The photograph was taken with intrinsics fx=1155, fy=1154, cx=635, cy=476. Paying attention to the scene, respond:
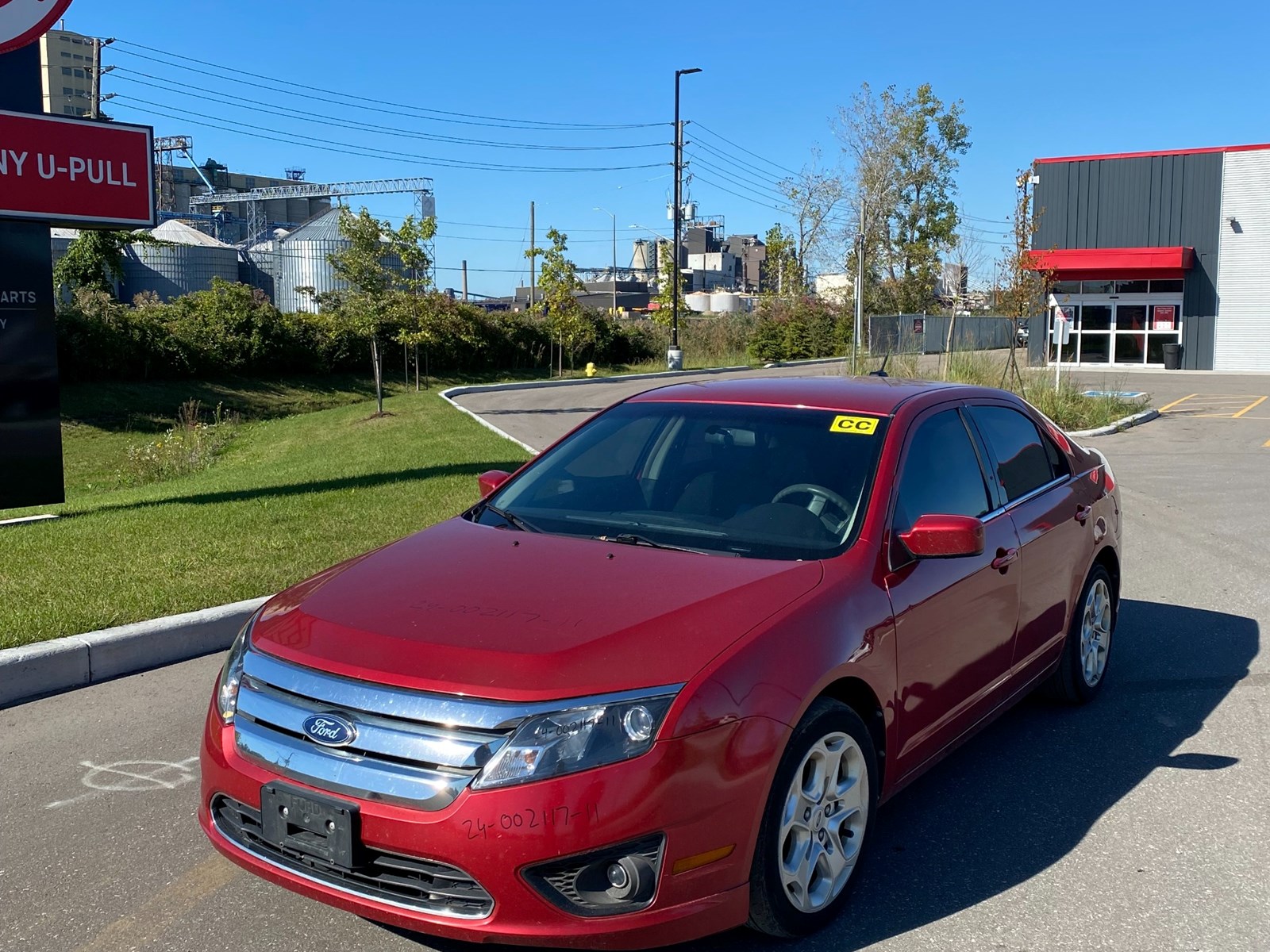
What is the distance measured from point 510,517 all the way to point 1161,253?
39.7 m

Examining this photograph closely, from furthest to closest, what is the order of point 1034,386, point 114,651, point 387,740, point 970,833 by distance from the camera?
point 1034,386 → point 114,651 → point 970,833 → point 387,740

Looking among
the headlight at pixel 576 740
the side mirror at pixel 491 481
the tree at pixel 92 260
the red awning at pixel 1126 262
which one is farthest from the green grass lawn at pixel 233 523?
the red awning at pixel 1126 262

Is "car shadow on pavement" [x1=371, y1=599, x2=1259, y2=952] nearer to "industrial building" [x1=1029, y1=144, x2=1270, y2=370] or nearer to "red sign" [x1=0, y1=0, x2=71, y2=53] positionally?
"red sign" [x1=0, y1=0, x2=71, y2=53]

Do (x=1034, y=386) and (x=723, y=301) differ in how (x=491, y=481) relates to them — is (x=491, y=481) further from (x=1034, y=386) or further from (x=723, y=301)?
(x=723, y=301)

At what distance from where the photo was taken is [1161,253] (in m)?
38.9

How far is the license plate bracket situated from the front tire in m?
1.11

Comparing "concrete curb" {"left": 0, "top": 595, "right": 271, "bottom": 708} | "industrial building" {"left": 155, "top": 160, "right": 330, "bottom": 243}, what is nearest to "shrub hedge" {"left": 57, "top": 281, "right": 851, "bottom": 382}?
"concrete curb" {"left": 0, "top": 595, "right": 271, "bottom": 708}

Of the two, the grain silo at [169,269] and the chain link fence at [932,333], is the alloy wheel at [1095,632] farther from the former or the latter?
the grain silo at [169,269]

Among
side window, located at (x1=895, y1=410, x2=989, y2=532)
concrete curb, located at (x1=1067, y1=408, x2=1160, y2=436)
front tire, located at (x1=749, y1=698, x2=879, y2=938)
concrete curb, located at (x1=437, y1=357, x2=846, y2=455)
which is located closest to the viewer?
A: front tire, located at (x1=749, y1=698, x2=879, y2=938)

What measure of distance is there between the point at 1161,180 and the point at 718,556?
138 feet

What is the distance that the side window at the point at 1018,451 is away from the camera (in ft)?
16.8

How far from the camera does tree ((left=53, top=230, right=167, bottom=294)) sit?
103ft

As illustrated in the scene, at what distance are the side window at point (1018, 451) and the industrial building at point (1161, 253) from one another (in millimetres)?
35295

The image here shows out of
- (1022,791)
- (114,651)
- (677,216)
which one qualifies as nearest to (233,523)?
(114,651)
